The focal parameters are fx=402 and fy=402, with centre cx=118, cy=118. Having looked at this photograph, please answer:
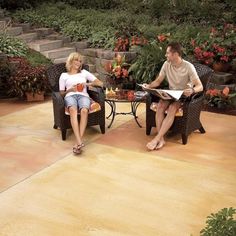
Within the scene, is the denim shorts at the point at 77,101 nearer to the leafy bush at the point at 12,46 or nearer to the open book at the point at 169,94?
the open book at the point at 169,94

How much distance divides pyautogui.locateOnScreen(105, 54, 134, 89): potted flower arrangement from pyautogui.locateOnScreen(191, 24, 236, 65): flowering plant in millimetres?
1208

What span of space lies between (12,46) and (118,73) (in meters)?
2.15

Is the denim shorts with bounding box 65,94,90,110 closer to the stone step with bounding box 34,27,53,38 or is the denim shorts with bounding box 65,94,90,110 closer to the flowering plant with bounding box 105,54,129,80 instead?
the flowering plant with bounding box 105,54,129,80

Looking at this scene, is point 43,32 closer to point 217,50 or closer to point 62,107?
point 217,50

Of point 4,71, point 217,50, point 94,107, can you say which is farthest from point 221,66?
point 4,71

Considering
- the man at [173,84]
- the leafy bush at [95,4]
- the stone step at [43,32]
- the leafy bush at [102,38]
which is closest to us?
the man at [173,84]

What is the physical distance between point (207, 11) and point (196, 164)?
15.2 feet

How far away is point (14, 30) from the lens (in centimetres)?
859

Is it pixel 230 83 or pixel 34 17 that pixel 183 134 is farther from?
pixel 34 17

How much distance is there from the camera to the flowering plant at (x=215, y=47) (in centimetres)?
632

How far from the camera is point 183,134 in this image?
15.2 feet

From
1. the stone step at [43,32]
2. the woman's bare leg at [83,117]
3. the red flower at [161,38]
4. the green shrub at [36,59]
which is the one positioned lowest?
the woman's bare leg at [83,117]

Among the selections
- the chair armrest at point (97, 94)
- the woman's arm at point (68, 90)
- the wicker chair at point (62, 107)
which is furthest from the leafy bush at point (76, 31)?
the woman's arm at point (68, 90)

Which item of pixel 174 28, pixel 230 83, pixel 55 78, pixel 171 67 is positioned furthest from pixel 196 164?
pixel 174 28
